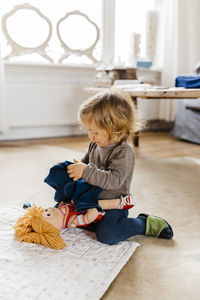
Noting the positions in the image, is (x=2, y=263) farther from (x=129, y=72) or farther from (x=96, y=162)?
(x=129, y=72)

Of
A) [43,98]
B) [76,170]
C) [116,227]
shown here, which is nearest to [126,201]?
[116,227]

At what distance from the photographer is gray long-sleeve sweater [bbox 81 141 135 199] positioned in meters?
0.95

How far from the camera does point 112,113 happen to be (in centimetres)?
96

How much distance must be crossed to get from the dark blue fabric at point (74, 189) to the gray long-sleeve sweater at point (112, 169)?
2 centimetres

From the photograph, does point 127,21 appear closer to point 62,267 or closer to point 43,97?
point 43,97

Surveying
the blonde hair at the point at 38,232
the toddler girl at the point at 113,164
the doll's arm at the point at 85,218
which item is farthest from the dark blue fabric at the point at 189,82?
the blonde hair at the point at 38,232

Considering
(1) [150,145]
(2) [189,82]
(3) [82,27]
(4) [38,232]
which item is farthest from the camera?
(3) [82,27]

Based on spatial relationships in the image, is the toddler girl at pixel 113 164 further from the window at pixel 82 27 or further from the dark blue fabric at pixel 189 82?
the window at pixel 82 27

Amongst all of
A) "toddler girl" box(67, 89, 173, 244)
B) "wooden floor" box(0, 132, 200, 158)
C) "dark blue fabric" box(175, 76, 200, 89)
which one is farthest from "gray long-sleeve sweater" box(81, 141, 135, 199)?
"wooden floor" box(0, 132, 200, 158)

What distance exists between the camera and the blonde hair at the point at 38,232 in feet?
2.98

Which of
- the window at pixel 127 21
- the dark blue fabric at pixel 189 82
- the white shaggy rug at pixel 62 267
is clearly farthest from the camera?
the window at pixel 127 21

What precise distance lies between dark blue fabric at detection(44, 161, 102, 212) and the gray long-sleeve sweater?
2 centimetres

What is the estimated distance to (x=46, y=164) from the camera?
74.7 inches

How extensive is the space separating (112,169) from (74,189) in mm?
133
